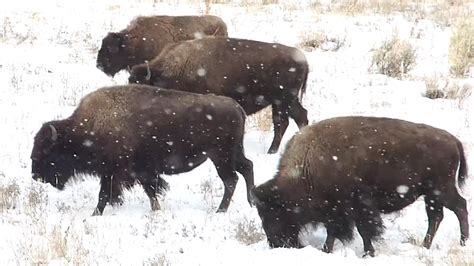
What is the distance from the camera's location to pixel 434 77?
1170 centimetres

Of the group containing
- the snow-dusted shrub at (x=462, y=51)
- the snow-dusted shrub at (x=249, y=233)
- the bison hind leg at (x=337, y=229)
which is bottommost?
the snow-dusted shrub at (x=462, y=51)

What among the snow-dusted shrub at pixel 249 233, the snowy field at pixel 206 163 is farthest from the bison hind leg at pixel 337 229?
the snow-dusted shrub at pixel 249 233

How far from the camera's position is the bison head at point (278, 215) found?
6.16 metres

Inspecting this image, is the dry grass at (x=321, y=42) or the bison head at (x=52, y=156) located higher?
the bison head at (x=52, y=156)

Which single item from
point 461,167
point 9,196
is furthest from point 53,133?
point 461,167

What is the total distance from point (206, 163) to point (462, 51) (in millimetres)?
5606

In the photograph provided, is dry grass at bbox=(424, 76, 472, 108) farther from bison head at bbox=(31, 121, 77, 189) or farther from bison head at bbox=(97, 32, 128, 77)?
bison head at bbox=(31, 121, 77, 189)

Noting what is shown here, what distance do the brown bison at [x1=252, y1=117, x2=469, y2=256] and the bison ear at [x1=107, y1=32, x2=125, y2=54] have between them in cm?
544

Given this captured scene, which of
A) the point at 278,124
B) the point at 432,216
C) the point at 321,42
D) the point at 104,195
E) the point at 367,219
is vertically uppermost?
the point at 367,219

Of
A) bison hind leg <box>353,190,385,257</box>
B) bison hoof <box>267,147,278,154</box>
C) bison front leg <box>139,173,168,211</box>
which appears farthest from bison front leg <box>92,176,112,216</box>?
bison hoof <box>267,147,278,154</box>

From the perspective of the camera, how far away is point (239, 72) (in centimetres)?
926

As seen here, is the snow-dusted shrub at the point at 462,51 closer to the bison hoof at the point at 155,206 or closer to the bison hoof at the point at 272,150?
the bison hoof at the point at 272,150

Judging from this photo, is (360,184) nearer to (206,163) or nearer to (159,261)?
(159,261)

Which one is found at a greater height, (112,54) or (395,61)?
(112,54)
